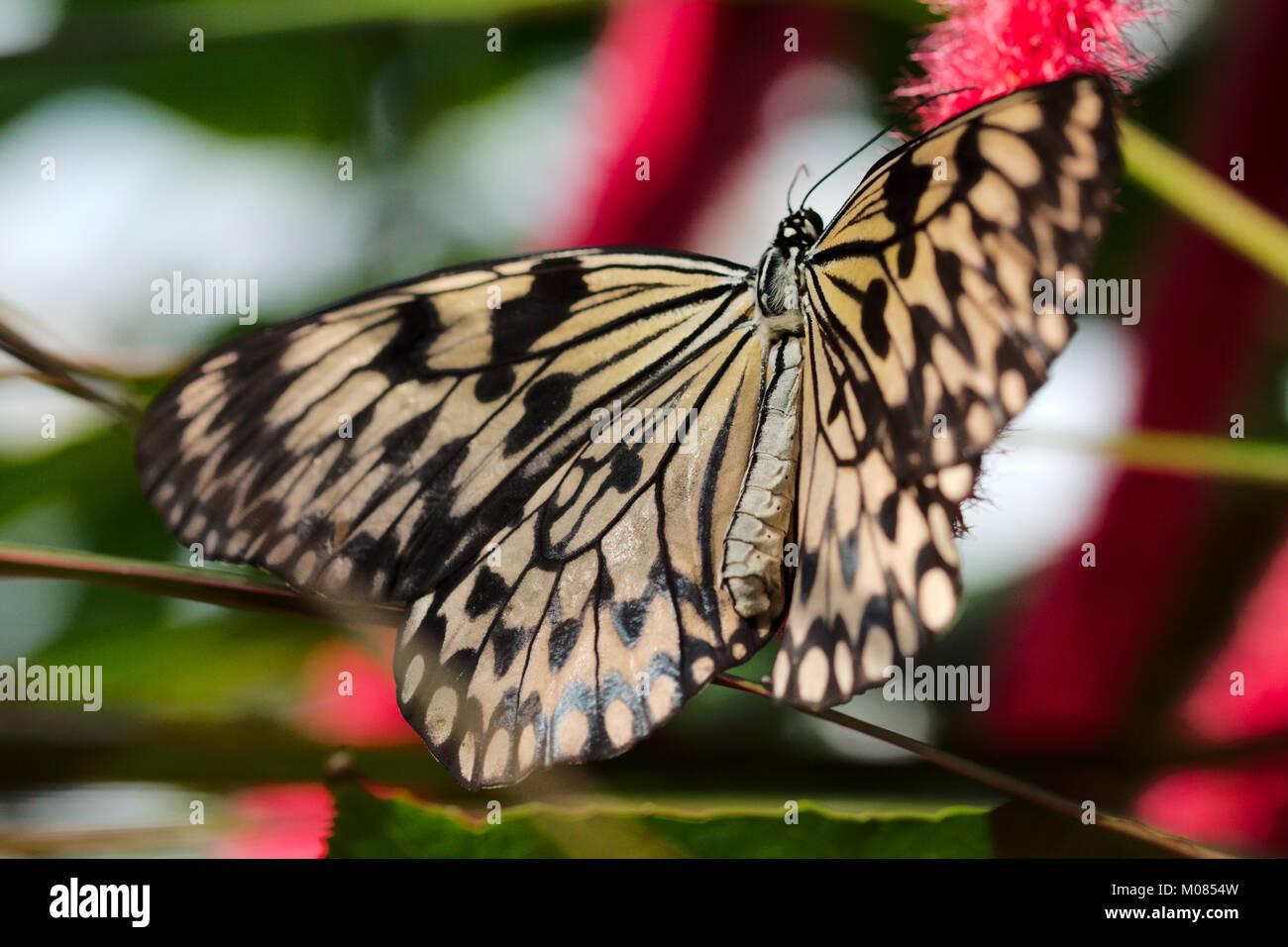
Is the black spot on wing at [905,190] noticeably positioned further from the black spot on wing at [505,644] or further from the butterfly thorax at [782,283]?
the black spot on wing at [505,644]

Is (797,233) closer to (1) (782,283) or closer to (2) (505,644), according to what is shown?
(1) (782,283)

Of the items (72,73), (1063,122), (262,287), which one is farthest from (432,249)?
(1063,122)

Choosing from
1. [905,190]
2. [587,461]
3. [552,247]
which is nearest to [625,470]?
[587,461]

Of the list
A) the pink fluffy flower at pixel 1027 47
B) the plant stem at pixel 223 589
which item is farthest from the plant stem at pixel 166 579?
the pink fluffy flower at pixel 1027 47

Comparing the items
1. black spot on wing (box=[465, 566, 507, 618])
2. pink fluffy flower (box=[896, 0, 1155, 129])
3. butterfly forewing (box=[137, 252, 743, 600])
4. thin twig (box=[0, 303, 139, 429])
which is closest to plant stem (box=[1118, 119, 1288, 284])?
pink fluffy flower (box=[896, 0, 1155, 129])

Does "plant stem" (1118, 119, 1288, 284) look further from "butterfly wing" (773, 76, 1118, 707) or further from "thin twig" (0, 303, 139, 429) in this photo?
"thin twig" (0, 303, 139, 429)
